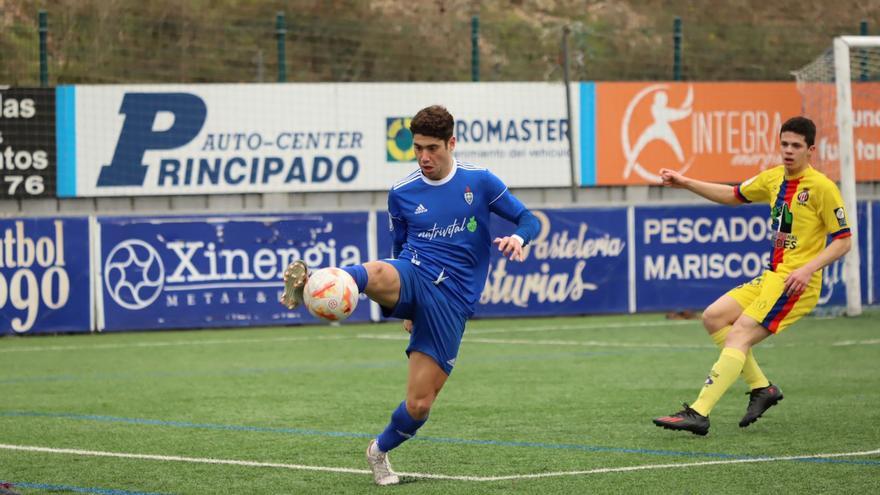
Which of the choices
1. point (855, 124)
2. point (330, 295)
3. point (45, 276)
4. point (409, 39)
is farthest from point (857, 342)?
point (409, 39)

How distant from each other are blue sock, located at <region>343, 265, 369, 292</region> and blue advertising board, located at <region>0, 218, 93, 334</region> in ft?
36.1

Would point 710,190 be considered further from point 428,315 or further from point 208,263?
point 208,263

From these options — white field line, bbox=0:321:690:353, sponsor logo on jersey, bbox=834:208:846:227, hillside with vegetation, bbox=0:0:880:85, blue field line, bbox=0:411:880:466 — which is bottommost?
blue field line, bbox=0:411:880:466

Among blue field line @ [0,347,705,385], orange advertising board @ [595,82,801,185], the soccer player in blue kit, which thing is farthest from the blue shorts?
orange advertising board @ [595,82,801,185]

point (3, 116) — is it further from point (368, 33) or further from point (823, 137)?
point (823, 137)

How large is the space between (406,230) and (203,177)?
50.2 feet

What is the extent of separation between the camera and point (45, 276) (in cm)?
1694

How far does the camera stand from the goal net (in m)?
17.8

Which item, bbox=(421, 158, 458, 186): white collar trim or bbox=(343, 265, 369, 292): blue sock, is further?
bbox=(421, 158, 458, 186): white collar trim

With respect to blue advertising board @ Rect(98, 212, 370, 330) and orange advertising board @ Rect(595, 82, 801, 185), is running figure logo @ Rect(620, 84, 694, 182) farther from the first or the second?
blue advertising board @ Rect(98, 212, 370, 330)

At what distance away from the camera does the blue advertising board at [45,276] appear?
55.3ft

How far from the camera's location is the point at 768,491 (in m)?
6.91

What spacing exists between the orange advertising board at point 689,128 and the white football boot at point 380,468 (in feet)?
56.8

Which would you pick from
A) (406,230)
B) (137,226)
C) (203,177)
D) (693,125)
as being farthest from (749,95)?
(406,230)
